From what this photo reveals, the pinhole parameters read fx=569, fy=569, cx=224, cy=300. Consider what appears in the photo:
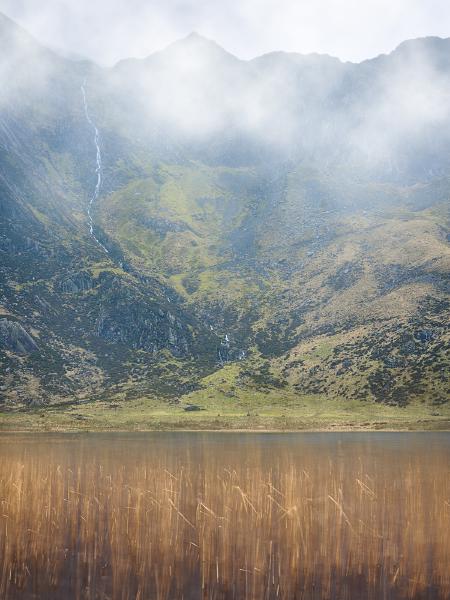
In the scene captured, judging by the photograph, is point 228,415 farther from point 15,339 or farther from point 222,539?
point 222,539

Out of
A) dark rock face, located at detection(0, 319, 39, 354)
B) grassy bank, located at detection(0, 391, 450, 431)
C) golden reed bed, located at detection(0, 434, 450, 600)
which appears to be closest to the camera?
golden reed bed, located at detection(0, 434, 450, 600)

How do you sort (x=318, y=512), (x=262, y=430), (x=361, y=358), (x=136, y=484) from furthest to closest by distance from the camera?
(x=361, y=358) < (x=262, y=430) < (x=136, y=484) < (x=318, y=512)

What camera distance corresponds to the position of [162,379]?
197 metres

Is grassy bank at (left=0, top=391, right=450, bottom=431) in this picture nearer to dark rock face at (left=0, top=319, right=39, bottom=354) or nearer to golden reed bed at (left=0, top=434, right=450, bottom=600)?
dark rock face at (left=0, top=319, right=39, bottom=354)

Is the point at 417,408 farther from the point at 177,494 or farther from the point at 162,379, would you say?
the point at 177,494

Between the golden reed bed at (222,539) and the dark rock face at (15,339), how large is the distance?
15032 centimetres

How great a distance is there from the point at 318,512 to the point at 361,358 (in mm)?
163948

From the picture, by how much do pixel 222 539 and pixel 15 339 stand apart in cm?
17216

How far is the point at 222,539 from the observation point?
82.8ft

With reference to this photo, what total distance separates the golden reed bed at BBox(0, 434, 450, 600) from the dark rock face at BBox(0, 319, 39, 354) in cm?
15032

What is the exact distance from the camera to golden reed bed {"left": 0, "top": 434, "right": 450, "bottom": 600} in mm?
20031

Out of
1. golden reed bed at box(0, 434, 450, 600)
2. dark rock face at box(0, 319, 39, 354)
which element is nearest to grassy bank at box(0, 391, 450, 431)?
dark rock face at box(0, 319, 39, 354)

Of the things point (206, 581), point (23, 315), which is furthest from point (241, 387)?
point (206, 581)

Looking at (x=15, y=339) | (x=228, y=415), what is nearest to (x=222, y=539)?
(x=228, y=415)
